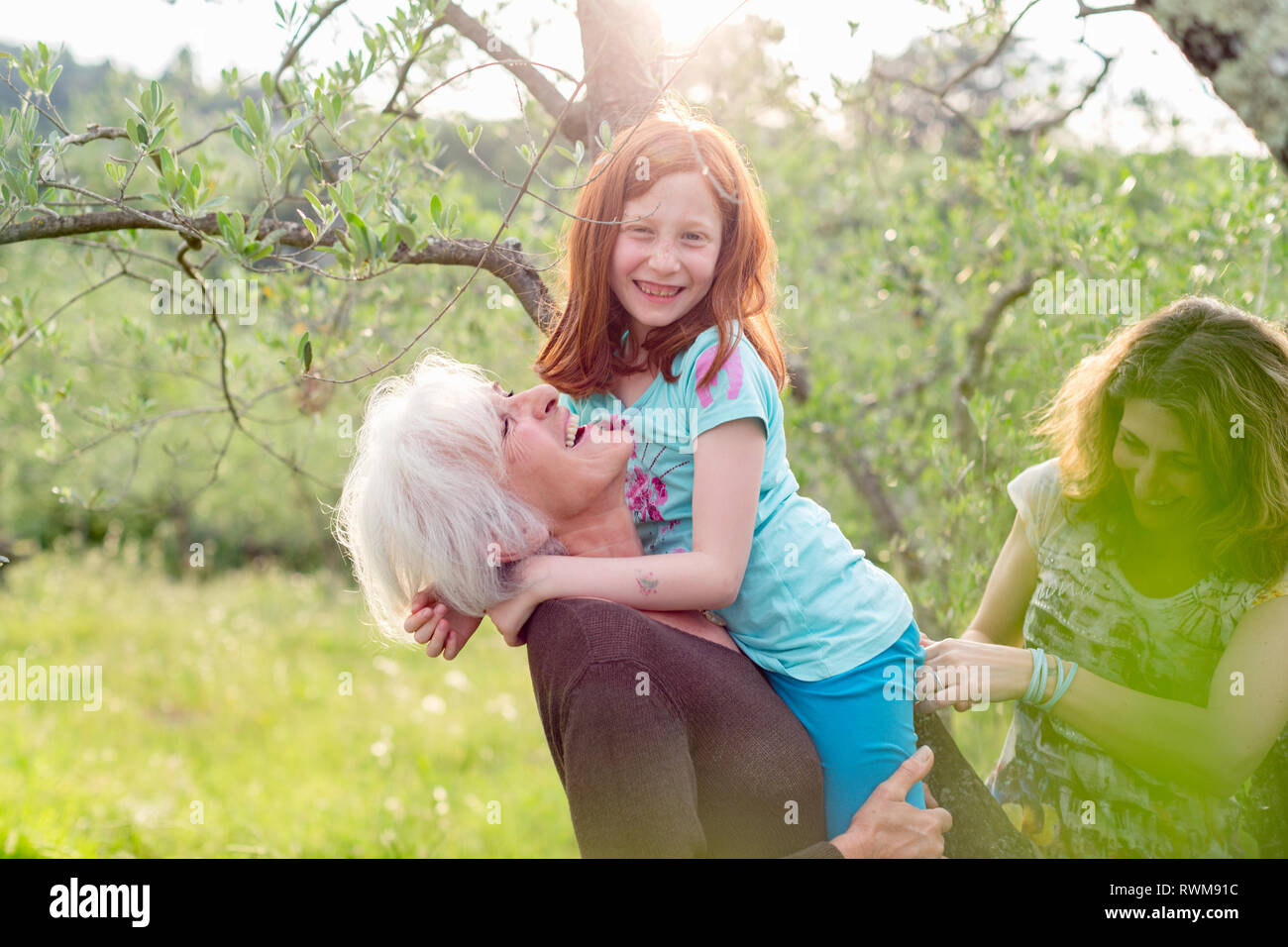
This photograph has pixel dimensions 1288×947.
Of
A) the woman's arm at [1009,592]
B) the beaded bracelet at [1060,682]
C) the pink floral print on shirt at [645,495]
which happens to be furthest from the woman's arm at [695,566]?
the woman's arm at [1009,592]

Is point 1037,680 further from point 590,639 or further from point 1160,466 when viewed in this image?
point 590,639

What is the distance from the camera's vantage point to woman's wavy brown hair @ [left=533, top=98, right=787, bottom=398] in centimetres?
216

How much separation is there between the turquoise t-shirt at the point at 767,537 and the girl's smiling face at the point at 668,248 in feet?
0.38

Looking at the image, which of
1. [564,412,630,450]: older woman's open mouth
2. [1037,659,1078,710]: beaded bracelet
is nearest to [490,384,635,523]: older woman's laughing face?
[564,412,630,450]: older woman's open mouth

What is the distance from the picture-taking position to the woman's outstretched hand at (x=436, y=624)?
2.04 m

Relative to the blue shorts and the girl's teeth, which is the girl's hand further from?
the girl's teeth

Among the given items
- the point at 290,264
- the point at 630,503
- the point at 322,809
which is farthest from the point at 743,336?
the point at 322,809

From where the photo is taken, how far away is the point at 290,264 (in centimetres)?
202

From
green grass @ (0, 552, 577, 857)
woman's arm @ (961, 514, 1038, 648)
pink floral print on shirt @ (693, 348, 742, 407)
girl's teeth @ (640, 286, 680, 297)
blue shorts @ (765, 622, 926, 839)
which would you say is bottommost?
green grass @ (0, 552, 577, 857)

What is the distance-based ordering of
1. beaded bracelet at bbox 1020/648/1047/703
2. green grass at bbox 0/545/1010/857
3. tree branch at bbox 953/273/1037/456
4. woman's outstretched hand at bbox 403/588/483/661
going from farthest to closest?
green grass at bbox 0/545/1010/857 < tree branch at bbox 953/273/1037/456 < beaded bracelet at bbox 1020/648/1047/703 < woman's outstretched hand at bbox 403/588/483/661

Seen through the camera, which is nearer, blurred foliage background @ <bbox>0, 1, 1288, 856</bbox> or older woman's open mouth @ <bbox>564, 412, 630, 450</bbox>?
older woman's open mouth @ <bbox>564, 412, 630, 450</bbox>

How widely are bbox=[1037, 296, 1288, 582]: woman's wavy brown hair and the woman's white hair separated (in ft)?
4.48

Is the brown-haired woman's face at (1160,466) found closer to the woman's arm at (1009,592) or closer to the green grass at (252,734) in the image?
the woman's arm at (1009,592)

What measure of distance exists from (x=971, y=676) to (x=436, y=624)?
1095mm
